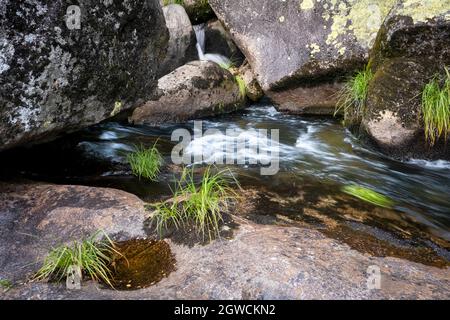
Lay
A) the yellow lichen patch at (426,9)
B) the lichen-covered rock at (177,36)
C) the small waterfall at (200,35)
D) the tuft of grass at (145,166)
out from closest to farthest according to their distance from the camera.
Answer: the tuft of grass at (145,166) → the yellow lichen patch at (426,9) → the lichen-covered rock at (177,36) → the small waterfall at (200,35)

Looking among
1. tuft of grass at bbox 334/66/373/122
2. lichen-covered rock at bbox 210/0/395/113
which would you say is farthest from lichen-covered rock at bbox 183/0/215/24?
tuft of grass at bbox 334/66/373/122

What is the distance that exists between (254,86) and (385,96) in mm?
4091

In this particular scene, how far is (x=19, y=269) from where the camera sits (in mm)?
2965

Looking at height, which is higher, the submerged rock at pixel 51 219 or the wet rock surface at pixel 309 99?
the wet rock surface at pixel 309 99

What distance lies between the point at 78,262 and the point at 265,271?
1.41 meters

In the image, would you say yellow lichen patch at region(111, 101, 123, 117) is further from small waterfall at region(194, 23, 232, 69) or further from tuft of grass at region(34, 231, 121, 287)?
small waterfall at region(194, 23, 232, 69)

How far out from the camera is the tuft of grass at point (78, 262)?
2838 millimetres

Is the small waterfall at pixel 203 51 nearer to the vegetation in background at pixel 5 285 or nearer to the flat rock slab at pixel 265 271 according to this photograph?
the flat rock slab at pixel 265 271

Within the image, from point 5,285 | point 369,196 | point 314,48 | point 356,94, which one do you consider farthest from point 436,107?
point 5,285

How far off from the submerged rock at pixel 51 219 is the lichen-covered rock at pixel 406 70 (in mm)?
4470

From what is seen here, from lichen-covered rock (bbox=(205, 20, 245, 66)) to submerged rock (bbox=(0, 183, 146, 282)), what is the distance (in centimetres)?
834

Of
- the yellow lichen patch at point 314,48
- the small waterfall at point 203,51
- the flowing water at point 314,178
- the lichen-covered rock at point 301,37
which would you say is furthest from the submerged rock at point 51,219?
the small waterfall at point 203,51

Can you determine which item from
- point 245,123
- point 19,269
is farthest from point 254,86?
point 19,269
